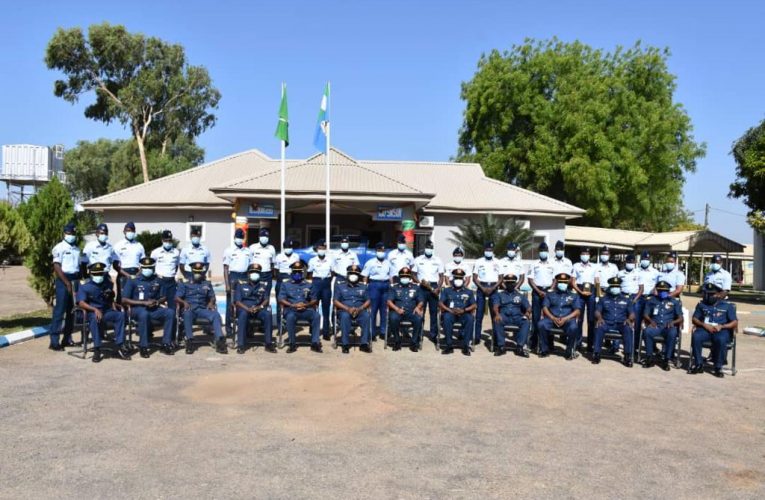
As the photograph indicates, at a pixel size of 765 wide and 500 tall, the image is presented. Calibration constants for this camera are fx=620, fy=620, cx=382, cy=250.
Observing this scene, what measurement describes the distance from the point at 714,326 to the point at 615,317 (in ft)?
4.68

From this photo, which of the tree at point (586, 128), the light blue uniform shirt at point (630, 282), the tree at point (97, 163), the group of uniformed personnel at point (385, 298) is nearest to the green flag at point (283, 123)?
the group of uniformed personnel at point (385, 298)

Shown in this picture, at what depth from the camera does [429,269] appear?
37.2 feet

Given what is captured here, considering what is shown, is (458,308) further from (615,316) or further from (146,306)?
(146,306)

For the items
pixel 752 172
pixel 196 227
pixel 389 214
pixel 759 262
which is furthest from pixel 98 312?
pixel 759 262

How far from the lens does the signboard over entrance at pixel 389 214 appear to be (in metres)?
21.6

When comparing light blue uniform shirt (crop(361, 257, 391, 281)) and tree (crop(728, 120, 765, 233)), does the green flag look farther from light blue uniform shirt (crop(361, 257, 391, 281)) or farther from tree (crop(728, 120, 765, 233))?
tree (crop(728, 120, 765, 233))

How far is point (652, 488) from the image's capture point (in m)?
4.70

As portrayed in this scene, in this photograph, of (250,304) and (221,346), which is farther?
(250,304)

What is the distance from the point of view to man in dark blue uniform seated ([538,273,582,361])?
10.1 meters

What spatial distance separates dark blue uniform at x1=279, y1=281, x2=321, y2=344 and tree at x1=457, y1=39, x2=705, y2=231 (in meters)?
27.5

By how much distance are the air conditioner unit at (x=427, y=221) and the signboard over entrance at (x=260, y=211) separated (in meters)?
6.89

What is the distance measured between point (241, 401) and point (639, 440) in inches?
163

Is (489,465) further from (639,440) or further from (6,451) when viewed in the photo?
(6,451)

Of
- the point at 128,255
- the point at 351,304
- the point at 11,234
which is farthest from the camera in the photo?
the point at 11,234
